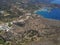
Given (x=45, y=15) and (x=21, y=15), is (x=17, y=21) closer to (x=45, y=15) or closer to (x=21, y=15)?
(x=21, y=15)

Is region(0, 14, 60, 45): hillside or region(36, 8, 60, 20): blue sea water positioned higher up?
region(0, 14, 60, 45): hillside

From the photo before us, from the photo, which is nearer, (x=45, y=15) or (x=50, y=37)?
(x=50, y=37)

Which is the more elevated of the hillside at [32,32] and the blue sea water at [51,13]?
the hillside at [32,32]

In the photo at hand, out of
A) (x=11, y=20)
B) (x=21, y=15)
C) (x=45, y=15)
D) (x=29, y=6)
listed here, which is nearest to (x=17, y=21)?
(x=11, y=20)

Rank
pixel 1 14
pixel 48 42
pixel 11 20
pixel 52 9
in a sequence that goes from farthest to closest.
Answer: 1. pixel 52 9
2. pixel 1 14
3. pixel 11 20
4. pixel 48 42

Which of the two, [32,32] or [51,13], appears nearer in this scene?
[32,32]

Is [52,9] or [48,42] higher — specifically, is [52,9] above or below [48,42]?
below

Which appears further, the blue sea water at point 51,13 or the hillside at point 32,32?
the blue sea water at point 51,13

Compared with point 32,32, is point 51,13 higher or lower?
lower

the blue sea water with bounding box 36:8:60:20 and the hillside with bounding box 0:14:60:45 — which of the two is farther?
the blue sea water with bounding box 36:8:60:20

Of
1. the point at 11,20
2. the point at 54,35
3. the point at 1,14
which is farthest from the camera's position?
the point at 1,14
